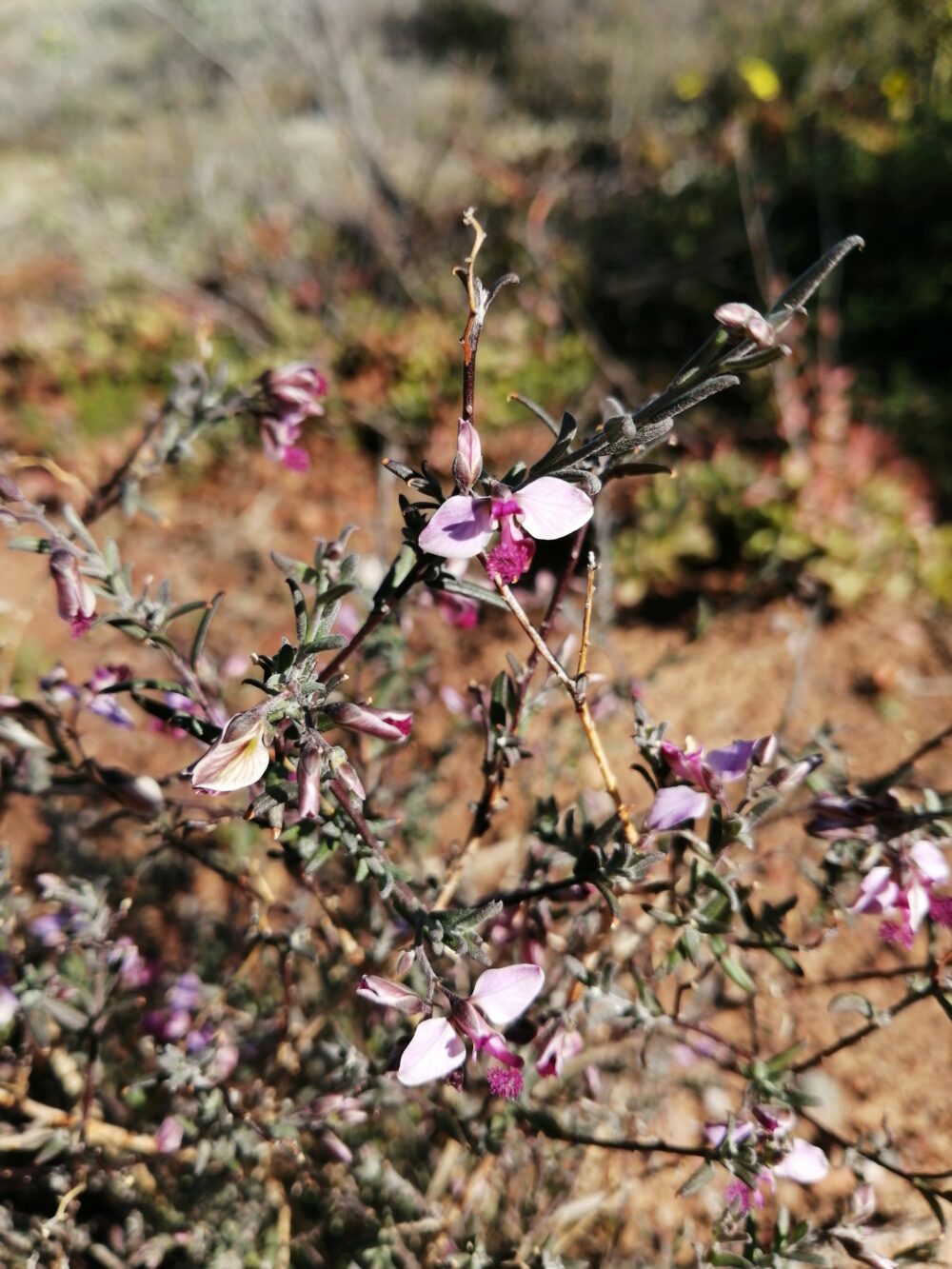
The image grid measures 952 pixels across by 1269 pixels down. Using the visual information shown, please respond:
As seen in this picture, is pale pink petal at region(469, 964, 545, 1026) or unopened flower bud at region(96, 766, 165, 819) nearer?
pale pink petal at region(469, 964, 545, 1026)

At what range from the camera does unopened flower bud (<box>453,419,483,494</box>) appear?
70 cm

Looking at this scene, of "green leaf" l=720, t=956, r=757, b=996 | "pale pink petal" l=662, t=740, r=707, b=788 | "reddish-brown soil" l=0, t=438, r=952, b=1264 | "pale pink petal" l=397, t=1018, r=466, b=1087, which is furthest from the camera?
"reddish-brown soil" l=0, t=438, r=952, b=1264

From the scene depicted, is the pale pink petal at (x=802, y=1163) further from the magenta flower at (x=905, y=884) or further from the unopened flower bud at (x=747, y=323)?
the unopened flower bud at (x=747, y=323)

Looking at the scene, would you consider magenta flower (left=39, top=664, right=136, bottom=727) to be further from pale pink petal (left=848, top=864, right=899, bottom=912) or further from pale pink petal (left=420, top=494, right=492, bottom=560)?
pale pink petal (left=848, top=864, right=899, bottom=912)

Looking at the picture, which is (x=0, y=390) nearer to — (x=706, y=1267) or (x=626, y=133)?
(x=626, y=133)

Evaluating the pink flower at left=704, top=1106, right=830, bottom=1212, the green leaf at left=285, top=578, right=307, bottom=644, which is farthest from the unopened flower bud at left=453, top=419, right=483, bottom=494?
the pink flower at left=704, top=1106, right=830, bottom=1212

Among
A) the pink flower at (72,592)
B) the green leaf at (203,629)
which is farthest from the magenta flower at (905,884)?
the pink flower at (72,592)

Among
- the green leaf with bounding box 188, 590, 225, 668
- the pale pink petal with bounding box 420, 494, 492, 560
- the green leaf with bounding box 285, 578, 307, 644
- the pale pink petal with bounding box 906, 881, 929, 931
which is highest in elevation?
the pale pink petal with bounding box 420, 494, 492, 560

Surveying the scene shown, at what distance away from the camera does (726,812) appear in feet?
2.83

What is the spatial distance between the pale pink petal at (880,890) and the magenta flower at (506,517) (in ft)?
1.54

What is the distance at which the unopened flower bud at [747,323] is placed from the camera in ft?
2.07

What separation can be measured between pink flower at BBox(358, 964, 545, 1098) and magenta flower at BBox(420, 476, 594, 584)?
0.36 metres

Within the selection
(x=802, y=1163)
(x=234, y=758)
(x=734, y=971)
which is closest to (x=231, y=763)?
(x=234, y=758)

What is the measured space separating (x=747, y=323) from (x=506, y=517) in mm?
224
